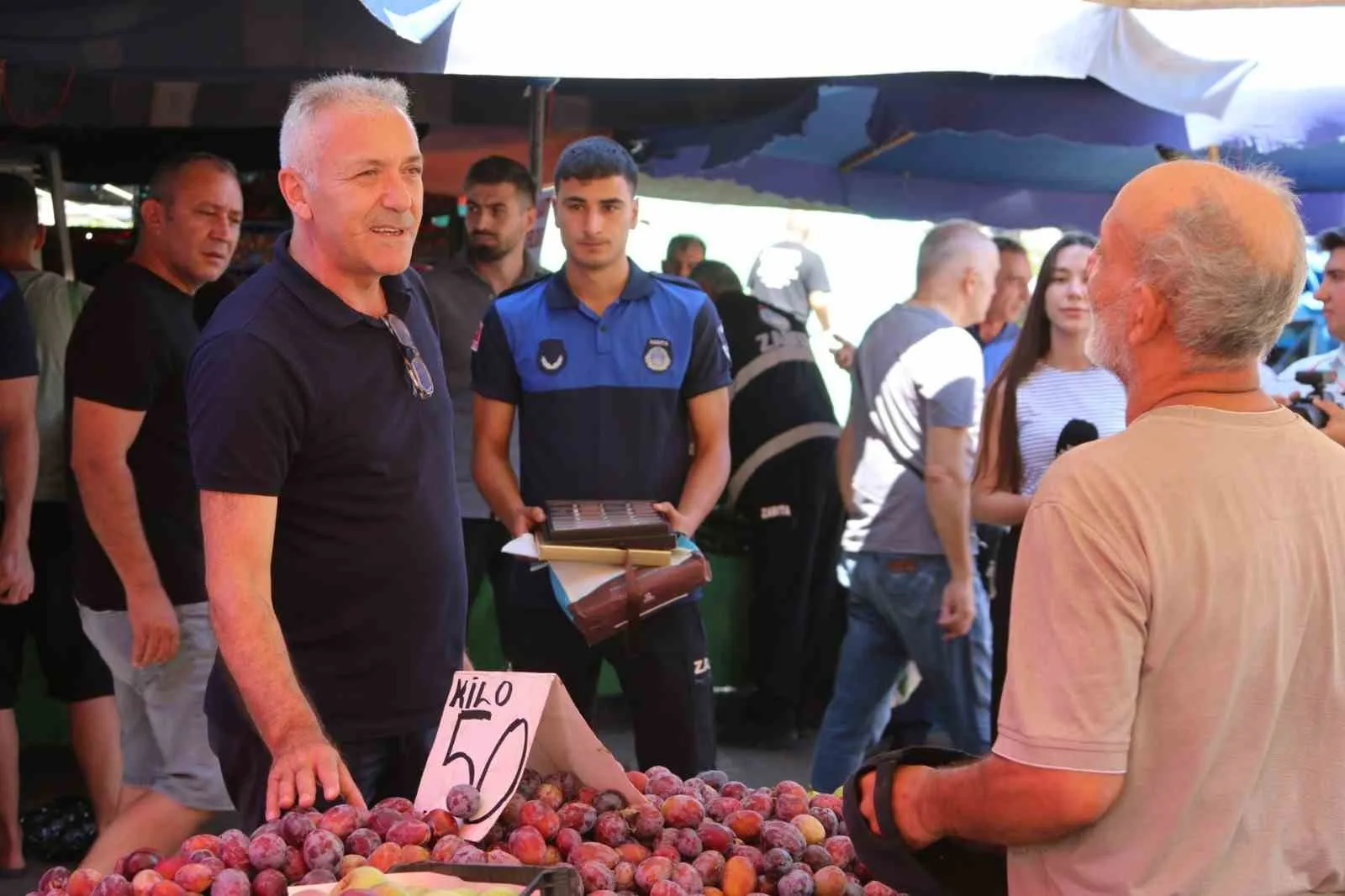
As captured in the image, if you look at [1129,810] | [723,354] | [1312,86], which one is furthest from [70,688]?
[1312,86]

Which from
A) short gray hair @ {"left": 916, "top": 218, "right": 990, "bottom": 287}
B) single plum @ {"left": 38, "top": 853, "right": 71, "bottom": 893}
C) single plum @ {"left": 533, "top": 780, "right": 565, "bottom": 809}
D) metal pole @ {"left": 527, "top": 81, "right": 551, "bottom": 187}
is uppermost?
metal pole @ {"left": 527, "top": 81, "right": 551, "bottom": 187}

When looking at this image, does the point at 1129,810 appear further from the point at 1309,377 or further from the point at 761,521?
the point at 761,521

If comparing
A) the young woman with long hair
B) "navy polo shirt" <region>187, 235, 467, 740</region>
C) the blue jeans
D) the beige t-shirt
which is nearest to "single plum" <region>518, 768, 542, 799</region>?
"navy polo shirt" <region>187, 235, 467, 740</region>

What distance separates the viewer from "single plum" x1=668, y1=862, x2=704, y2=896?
1.57m

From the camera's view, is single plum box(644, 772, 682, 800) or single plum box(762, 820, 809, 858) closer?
single plum box(762, 820, 809, 858)

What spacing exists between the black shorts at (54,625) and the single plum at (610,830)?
257cm

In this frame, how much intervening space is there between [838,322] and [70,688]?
6.86 metres

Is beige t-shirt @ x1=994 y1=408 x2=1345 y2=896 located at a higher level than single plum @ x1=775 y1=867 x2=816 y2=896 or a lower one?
higher

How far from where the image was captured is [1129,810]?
1.35 m

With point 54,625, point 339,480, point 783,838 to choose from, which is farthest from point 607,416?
point 54,625

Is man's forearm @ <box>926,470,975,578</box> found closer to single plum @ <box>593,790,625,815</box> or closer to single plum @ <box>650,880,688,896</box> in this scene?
single plum @ <box>593,790,625,815</box>

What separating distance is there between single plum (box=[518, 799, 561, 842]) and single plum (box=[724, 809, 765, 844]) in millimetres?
221

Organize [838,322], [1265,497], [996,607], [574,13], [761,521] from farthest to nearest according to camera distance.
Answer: [838,322], [761,521], [996,607], [574,13], [1265,497]

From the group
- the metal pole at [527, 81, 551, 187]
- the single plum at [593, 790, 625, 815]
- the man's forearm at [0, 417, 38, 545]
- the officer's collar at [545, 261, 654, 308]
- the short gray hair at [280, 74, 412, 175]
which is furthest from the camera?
the metal pole at [527, 81, 551, 187]
